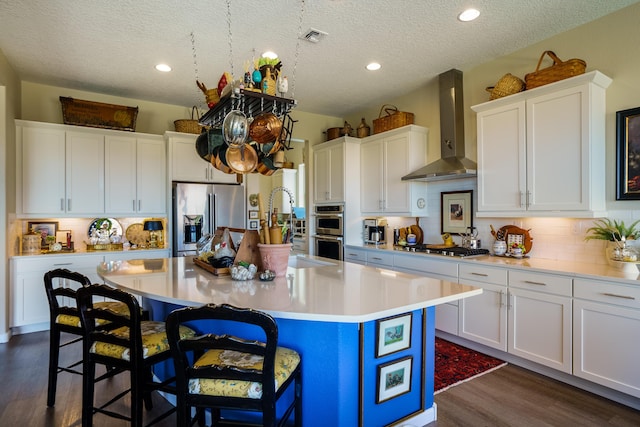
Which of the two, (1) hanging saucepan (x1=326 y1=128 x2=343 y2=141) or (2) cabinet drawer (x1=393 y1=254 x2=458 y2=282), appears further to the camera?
(1) hanging saucepan (x1=326 y1=128 x2=343 y2=141)

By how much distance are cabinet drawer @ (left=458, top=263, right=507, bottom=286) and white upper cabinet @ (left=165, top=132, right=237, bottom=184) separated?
3320mm

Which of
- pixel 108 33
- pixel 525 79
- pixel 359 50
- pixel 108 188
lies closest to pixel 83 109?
pixel 108 188

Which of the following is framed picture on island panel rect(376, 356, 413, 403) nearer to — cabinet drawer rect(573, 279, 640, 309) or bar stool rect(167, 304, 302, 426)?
bar stool rect(167, 304, 302, 426)

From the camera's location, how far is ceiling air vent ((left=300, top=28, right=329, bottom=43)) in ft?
9.78

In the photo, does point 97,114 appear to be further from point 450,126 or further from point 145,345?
point 450,126

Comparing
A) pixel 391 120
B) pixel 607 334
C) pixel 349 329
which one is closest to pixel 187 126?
pixel 391 120

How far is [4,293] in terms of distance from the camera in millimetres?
3521

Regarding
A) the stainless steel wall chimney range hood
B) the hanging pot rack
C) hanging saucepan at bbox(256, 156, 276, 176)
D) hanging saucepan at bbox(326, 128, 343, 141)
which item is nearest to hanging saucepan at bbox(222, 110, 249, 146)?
the hanging pot rack

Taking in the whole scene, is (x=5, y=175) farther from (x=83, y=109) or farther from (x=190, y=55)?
(x=190, y=55)

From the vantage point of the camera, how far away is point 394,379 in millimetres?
1917

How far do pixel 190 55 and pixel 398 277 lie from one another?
9.27 ft

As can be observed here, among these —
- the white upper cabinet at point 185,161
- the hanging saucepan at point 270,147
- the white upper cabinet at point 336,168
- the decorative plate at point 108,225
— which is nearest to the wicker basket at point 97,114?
the white upper cabinet at point 185,161

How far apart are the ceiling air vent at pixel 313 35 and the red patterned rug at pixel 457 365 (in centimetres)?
294

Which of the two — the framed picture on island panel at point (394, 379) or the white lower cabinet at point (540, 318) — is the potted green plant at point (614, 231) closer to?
the white lower cabinet at point (540, 318)
